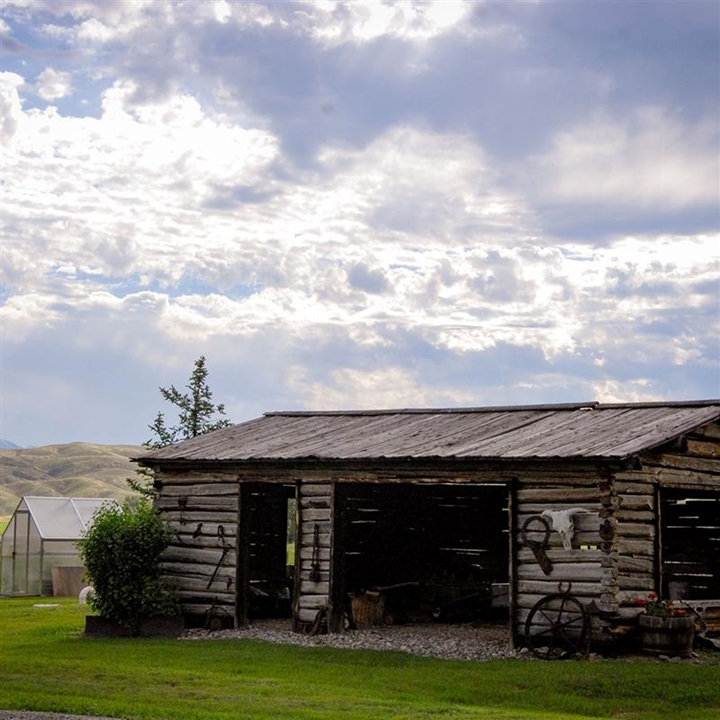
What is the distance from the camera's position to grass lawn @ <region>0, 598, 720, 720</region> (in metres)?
15.3

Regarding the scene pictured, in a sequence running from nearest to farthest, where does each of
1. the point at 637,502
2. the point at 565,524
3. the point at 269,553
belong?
the point at 565,524 < the point at 637,502 < the point at 269,553

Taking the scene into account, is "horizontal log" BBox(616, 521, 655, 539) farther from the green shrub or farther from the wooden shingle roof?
the green shrub

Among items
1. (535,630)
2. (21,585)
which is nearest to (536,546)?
(535,630)

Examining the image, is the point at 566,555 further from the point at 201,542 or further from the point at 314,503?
the point at 201,542

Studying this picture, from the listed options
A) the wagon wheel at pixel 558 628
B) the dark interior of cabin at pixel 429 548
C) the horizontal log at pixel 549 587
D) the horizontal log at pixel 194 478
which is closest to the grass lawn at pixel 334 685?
the wagon wheel at pixel 558 628

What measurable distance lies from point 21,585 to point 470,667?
2409 cm

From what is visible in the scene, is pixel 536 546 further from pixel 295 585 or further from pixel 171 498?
pixel 171 498

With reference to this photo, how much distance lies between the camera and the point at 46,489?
178 metres

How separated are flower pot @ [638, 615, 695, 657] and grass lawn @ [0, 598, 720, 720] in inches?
15.7

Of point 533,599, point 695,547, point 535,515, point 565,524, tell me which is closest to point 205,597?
point 533,599

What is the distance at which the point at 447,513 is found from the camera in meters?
29.5

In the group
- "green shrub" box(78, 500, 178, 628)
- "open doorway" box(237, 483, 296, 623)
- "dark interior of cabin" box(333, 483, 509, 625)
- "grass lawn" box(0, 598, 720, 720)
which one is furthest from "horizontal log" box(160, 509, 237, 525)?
"grass lawn" box(0, 598, 720, 720)

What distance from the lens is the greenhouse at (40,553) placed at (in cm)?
3950

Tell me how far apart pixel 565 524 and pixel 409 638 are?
444 cm
